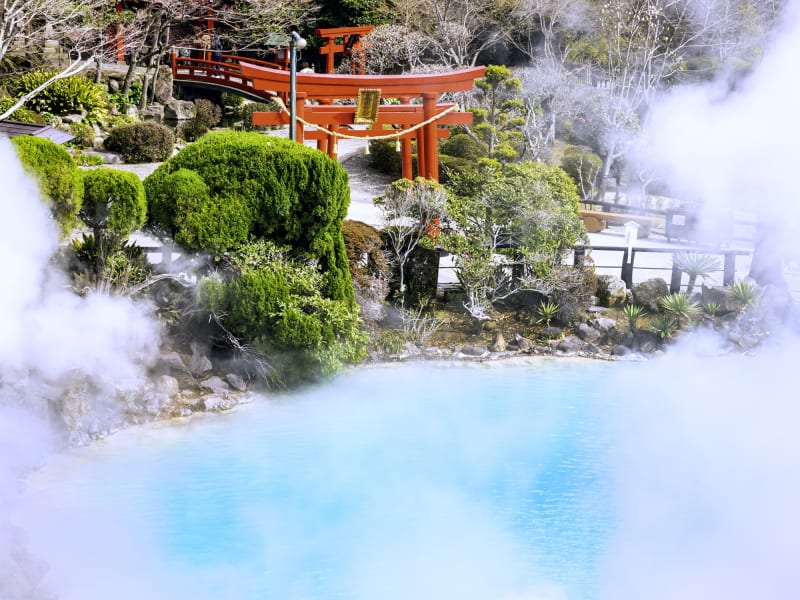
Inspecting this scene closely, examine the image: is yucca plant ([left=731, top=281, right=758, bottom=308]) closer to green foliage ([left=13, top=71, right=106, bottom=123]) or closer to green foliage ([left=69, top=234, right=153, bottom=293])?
green foliage ([left=69, top=234, right=153, bottom=293])

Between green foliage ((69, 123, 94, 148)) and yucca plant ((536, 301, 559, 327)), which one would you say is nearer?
yucca plant ((536, 301, 559, 327))

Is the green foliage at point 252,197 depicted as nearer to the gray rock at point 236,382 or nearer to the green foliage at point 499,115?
the gray rock at point 236,382

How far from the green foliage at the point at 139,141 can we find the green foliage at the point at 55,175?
1180cm

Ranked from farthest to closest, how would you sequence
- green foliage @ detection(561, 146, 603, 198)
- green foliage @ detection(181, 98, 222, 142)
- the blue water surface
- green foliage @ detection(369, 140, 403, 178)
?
green foliage @ detection(181, 98, 222, 142) < green foliage @ detection(369, 140, 403, 178) < green foliage @ detection(561, 146, 603, 198) < the blue water surface

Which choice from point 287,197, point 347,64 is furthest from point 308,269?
point 347,64

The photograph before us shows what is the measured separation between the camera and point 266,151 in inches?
457

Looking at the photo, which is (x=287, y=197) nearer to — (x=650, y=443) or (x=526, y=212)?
(x=526, y=212)

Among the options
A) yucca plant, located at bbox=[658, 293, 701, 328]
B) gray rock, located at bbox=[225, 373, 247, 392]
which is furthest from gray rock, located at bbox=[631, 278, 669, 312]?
gray rock, located at bbox=[225, 373, 247, 392]

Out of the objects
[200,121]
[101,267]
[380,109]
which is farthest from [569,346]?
[200,121]

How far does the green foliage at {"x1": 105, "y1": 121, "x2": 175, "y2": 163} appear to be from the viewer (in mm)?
21734

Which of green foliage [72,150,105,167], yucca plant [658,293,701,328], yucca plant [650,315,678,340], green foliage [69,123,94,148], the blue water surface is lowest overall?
the blue water surface

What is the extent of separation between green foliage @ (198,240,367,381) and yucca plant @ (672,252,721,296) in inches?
222

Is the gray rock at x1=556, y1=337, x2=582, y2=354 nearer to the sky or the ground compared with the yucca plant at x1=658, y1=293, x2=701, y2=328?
nearer to the ground

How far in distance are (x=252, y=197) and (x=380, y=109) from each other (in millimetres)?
5919
